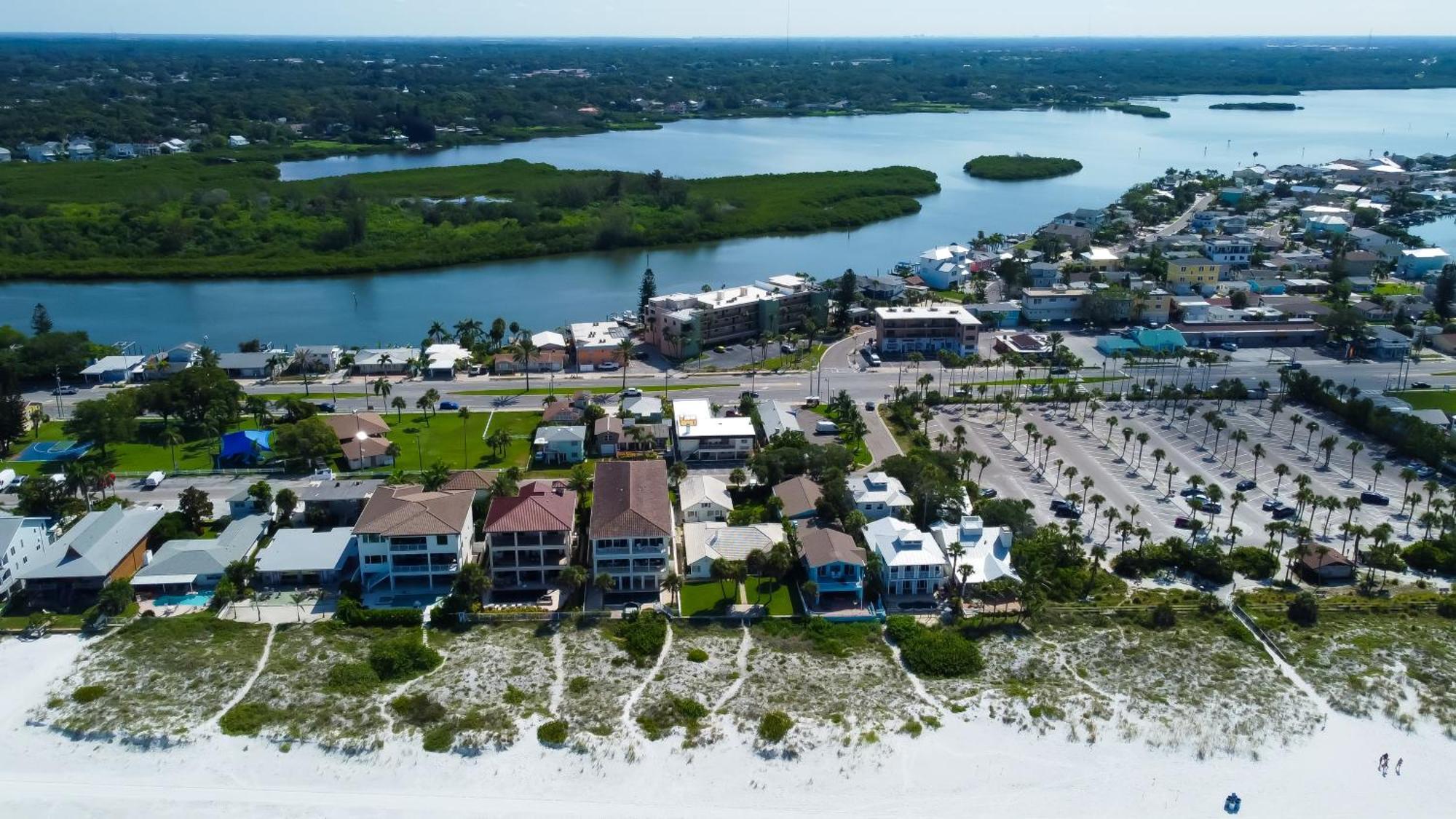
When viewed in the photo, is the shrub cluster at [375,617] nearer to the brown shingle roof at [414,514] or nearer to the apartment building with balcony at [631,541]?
the brown shingle roof at [414,514]

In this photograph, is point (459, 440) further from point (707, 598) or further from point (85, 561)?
point (707, 598)

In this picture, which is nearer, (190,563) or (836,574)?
(836,574)

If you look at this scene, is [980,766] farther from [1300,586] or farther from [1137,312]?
[1137,312]

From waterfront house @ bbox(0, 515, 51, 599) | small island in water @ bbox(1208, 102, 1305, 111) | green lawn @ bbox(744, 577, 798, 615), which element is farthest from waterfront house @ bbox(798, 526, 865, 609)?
small island in water @ bbox(1208, 102, 1305, 111)

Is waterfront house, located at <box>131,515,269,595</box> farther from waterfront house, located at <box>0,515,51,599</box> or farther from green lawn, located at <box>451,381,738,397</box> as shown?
green lawn, located at <box>451,381,738,397</box>

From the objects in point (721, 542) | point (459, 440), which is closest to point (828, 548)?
point (721, 542)

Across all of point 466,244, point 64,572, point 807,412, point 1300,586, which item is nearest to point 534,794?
point 64,572

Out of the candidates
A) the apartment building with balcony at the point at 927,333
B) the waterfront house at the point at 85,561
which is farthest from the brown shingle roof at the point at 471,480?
the apartment building with balcony at the point at 927,333
